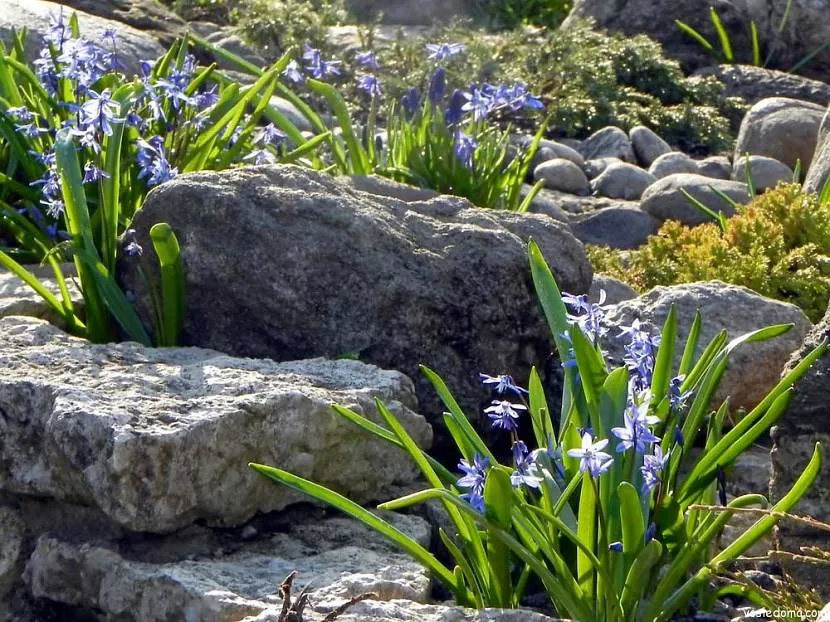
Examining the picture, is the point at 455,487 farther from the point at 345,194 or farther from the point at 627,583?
the point at 345,194

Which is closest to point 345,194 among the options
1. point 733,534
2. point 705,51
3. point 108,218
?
point 108,218

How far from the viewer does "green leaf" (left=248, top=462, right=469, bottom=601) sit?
8.91 feet

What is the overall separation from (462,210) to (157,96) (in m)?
1.15

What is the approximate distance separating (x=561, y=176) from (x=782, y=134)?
152cm

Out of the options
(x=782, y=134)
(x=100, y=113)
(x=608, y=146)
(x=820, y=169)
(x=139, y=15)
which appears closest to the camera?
(x=100, y=113)

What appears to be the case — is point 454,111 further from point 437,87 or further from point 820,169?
point 820,169

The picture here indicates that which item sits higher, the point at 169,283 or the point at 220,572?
the point at 169,283

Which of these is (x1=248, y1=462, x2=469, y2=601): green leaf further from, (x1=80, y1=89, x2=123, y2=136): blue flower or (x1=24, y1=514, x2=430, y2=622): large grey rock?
(x1=80, y1=89, x2=123, y2=136): blue flower

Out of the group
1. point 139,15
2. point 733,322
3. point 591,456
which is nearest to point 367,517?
point 591,456

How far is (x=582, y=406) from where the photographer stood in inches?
118

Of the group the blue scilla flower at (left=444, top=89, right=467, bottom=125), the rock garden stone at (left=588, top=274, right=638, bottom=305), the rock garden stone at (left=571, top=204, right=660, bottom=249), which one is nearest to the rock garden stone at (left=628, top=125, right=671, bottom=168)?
the rock garden stone at (left=571, top=204, right=660, bottom=249)

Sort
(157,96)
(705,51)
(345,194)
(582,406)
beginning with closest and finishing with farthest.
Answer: (582,406)
(345,194)
(157,96)
(705,51)

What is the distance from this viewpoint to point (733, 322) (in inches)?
164

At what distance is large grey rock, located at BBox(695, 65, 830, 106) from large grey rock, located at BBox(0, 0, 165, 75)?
A: 475 cm
